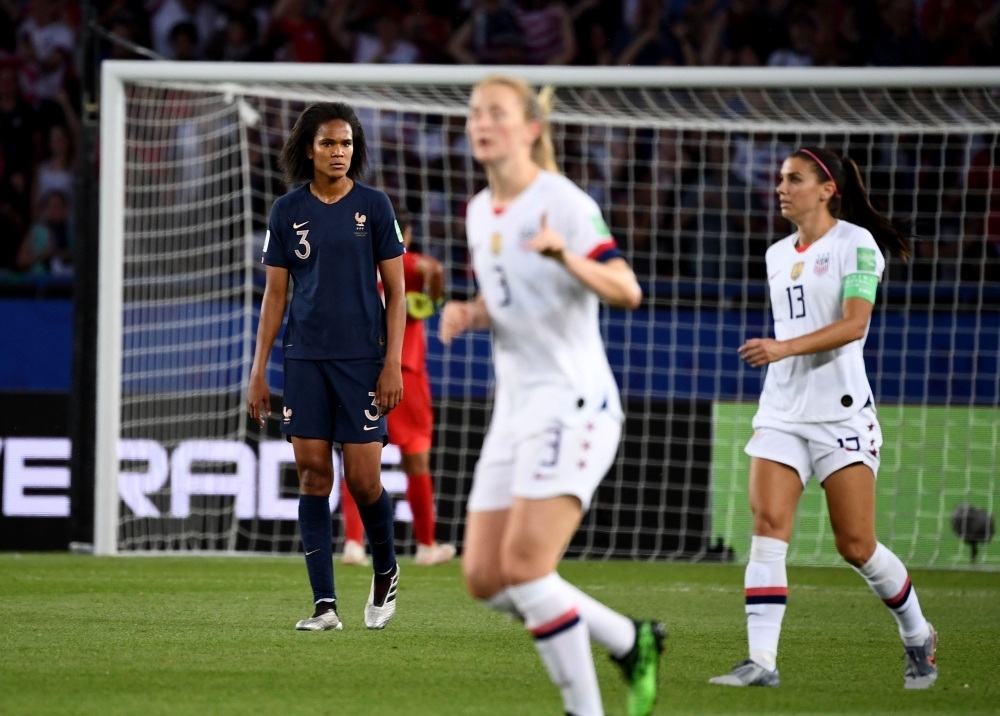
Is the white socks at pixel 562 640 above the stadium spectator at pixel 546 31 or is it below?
below

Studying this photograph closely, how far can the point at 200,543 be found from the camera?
1095 centimetres

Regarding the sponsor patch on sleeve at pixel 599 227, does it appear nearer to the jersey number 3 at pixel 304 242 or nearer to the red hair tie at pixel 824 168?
the red hair tie at pixel 824 168

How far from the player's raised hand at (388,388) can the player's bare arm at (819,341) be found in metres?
1.56

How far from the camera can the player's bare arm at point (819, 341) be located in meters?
5.08

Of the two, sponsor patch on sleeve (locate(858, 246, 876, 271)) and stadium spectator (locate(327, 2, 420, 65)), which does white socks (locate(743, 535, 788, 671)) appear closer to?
sponsor patch on sleeve (locate(858, 246, 876, 271))

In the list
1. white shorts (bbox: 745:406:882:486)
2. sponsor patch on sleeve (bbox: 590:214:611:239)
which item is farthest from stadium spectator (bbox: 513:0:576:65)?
sponsor patch on sleeve (bbox: 590:214:611:239)

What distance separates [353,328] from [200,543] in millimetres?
5235

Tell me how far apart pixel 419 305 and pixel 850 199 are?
4.17 m

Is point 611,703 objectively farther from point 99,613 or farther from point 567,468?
point 99,613

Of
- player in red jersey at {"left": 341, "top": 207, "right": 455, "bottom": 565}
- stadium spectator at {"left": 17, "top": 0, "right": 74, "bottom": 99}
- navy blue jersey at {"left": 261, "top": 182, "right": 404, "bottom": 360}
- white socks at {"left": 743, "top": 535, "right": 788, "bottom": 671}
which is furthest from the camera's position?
stadium spectator at {"left": 17, "top": 0, "right": 74, "bottom": 99}

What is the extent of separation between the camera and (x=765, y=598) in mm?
5223

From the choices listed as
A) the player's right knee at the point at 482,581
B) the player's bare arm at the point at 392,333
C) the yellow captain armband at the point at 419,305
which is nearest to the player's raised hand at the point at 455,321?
the player's right knee at the point at 482,581

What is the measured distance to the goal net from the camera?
10531mm

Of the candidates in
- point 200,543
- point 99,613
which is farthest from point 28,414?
point 99,613
